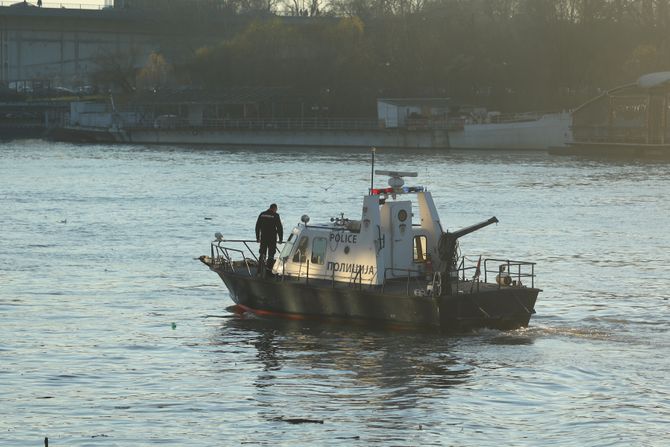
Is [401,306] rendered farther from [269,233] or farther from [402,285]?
[269,233]

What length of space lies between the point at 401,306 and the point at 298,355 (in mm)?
2869

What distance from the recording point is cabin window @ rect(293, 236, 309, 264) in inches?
1548

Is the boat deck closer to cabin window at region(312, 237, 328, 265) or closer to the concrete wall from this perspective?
cabin window at region(312, 237, 328, 265)

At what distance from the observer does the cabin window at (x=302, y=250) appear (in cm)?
3931

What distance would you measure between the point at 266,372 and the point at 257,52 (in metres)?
163

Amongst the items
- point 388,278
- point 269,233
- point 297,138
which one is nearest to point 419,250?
point 388,278

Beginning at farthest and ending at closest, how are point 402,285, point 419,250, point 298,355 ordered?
point 419,250 → point 402,285 → point 298,355

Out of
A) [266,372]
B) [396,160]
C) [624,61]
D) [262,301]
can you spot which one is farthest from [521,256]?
[624,61]

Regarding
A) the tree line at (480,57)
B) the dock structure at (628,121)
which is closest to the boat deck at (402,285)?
the dock structure at (628,121)

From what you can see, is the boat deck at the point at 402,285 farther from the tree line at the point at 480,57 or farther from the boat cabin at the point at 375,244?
the tree line at the point at 480,57

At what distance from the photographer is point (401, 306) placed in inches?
1449

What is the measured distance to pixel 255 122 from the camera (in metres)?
172

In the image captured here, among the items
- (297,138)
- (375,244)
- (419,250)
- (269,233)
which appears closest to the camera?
(375,244)

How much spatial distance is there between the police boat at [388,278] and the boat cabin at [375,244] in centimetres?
3
